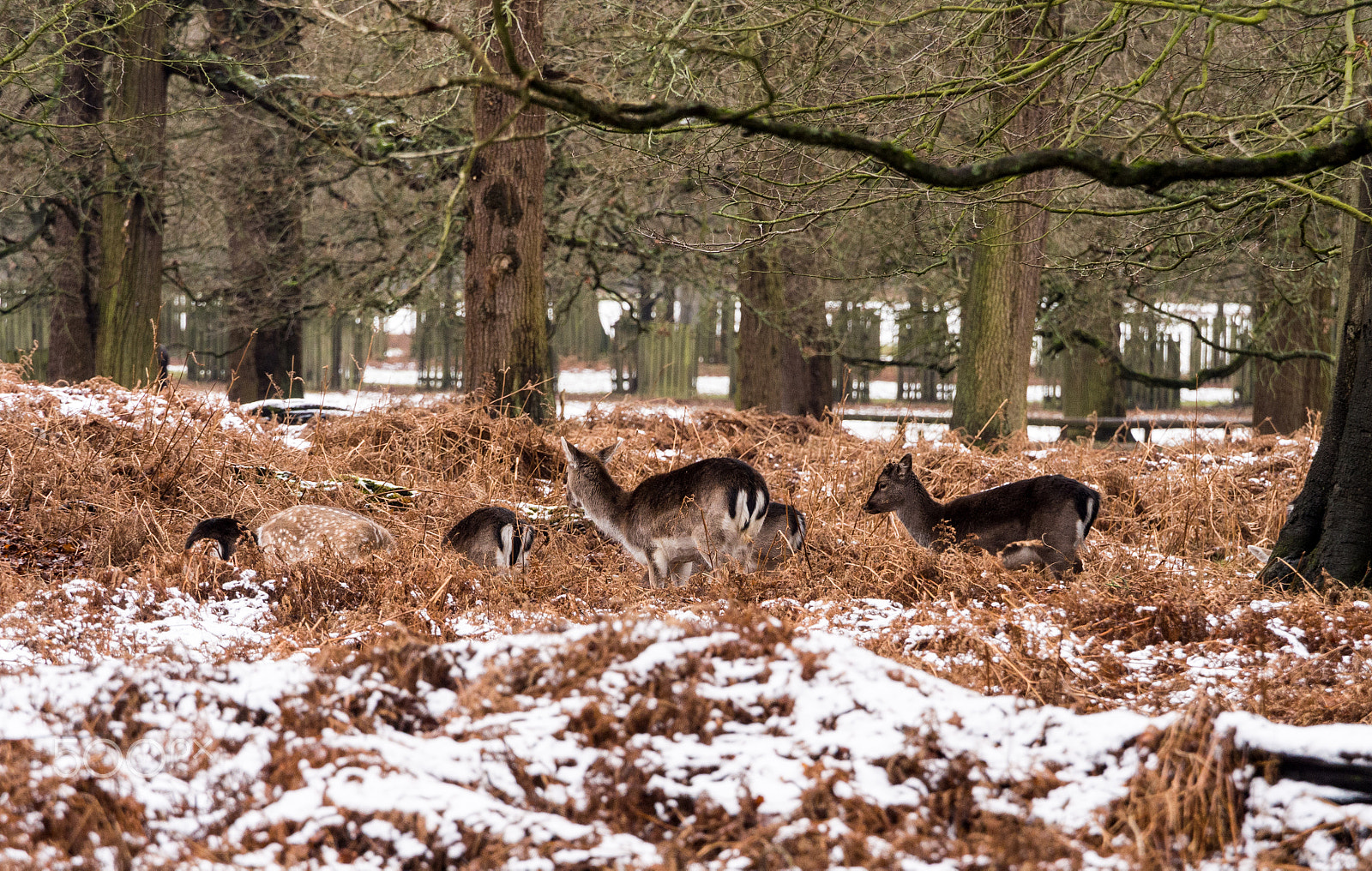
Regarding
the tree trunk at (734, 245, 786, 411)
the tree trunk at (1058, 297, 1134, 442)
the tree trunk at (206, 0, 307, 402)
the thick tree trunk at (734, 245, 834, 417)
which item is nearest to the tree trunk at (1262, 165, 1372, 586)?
the thick tree trunk at (734, 245, 834, 417)

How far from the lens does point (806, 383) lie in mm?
19641

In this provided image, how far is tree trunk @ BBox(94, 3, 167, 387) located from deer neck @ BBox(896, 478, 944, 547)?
37.4 feet

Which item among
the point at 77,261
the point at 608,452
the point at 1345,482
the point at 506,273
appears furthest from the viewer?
the point at 77,261

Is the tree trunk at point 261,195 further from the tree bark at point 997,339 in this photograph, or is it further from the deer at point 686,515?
the deer at point 686,515

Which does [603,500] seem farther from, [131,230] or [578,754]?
[131,230]

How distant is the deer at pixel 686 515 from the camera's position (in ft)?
23.4

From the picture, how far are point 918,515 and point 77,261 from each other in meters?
13.9

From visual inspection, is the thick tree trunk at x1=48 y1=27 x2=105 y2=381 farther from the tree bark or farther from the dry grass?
the tree bark

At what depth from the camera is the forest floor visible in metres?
3.12

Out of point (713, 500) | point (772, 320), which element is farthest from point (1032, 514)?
point (772, 320)

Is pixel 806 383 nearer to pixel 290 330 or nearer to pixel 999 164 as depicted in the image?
pixel 290 330

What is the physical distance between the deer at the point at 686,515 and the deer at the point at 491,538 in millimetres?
688

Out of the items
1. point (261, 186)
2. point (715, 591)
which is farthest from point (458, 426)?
point (261, 186)

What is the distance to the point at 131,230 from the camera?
15516 mm
